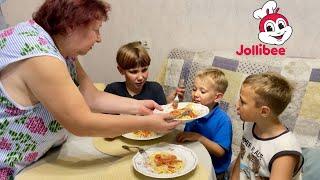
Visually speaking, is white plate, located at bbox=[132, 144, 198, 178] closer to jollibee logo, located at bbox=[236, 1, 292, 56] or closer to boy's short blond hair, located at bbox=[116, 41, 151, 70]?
boy's short blond hair, located at bbox=[116, 41, 151, 70]

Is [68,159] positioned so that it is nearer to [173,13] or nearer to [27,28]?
[27,28]

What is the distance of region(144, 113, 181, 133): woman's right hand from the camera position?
130 cm

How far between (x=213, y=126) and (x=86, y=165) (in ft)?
2.08

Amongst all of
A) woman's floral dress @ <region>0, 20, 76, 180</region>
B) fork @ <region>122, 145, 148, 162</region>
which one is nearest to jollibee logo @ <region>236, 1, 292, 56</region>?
fork @ <region>122, 145, 148, 162</region>

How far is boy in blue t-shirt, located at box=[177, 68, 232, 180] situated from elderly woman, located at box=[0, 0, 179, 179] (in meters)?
0.33

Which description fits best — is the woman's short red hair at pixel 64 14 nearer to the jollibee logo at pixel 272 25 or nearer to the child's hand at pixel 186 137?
the child's hand at pixel 186 137

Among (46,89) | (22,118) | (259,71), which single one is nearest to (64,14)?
(46,89)

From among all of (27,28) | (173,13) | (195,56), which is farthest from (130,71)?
(27,28)

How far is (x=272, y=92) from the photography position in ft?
4.87

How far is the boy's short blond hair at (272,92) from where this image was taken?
148 cm

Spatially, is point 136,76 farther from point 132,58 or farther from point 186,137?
point 186,137

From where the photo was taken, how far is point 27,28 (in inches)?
45.8

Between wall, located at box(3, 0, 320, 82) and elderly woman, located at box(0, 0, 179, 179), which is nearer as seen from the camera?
elderly woman, located at box(0, 0, 179, 179)

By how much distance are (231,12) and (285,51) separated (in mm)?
425
